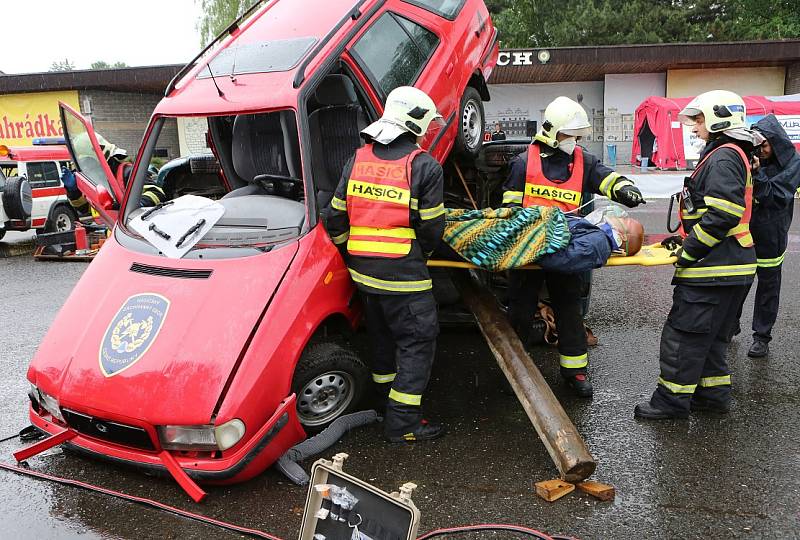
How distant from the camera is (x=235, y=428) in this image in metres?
3.21

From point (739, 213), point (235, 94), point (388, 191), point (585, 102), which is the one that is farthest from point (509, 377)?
point (585, 102)

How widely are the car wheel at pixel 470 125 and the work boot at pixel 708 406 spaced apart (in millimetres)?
2576

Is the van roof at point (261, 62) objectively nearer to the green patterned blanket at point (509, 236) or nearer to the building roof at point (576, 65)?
the green patterned blanket at point (509, 236)

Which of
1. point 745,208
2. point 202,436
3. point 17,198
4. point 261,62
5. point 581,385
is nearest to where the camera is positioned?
point 202,436

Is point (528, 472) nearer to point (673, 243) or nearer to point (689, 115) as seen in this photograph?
point (673, 243)

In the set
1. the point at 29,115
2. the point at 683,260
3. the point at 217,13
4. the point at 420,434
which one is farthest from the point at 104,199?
the point at 217,13

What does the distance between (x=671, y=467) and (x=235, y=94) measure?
3.31 meters

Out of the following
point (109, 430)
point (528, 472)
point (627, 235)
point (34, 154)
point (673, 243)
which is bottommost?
point (528, 472)

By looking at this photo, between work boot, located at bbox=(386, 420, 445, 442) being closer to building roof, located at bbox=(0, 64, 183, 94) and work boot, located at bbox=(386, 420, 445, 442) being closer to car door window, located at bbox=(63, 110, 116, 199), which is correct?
car door window, located at bbox=(63, 110, 116, 199)

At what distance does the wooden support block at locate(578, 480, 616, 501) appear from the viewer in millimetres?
3283

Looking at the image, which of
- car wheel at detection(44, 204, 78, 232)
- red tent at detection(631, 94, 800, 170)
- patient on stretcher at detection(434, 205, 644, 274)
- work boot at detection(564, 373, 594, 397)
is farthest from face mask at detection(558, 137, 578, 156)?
red tent at detection(631, 94, 800, 170)

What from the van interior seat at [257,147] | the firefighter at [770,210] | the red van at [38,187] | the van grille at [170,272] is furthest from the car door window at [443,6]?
the red van at [38,187]

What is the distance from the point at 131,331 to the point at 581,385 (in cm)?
283

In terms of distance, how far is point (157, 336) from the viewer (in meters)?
3.42
